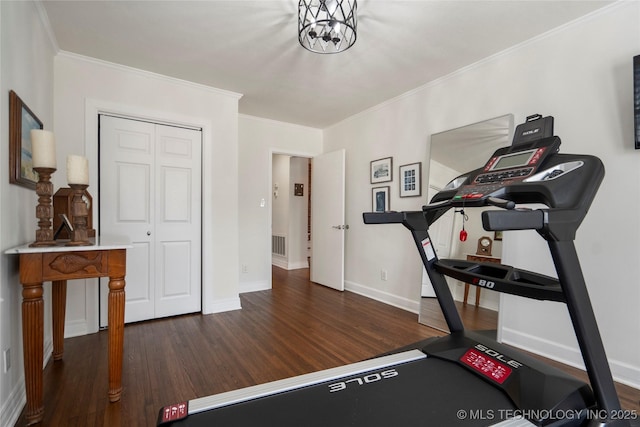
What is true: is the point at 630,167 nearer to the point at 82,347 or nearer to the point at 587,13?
the point at 587,13

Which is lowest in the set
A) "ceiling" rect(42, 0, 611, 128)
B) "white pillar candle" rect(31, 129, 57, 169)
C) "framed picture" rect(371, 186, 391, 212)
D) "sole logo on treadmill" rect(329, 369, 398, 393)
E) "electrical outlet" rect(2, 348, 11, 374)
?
"electrical outlet" rect(2, 348, 11, 374)

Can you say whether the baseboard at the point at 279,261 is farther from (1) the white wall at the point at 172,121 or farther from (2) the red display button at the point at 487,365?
(2) the red display button at the point at 487,365

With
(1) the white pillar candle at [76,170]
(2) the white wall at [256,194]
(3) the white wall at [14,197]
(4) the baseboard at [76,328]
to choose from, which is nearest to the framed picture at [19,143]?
(3) the white wall at [14,197]

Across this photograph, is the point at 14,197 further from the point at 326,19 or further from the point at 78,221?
the point at 326,19

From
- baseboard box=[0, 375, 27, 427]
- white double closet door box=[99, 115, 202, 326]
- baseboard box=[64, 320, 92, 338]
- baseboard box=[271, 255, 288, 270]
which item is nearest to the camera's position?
baseboard box=[0, 375, 27, 427]

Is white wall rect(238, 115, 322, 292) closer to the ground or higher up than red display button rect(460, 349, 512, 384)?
higher up

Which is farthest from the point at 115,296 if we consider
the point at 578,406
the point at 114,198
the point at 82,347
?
the point at 578,406

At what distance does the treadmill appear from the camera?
3.40 ft

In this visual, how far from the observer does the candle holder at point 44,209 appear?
1.71m

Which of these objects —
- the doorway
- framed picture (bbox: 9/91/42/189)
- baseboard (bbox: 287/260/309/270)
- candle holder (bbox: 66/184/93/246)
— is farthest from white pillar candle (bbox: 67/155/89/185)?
baseboard (bbox: 287/260/309/270)

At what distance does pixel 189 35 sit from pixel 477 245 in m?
2.98

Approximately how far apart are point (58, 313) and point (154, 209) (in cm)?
122

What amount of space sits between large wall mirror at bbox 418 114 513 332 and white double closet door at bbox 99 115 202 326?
8.10 ft

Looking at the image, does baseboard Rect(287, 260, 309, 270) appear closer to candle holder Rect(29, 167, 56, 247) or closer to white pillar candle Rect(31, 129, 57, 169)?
candle holder Rect(29, 167, 56, 247)
